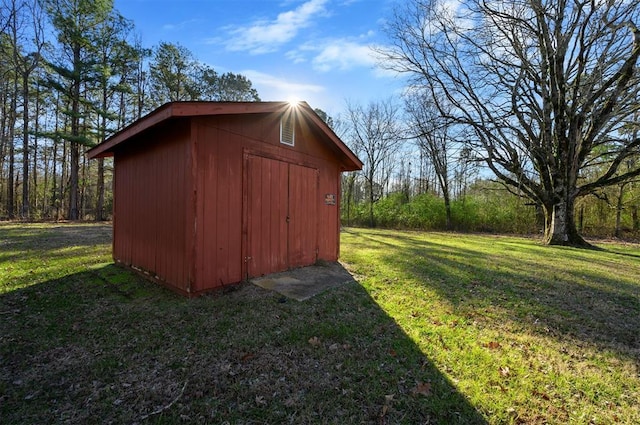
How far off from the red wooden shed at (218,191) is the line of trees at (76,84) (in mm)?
11855

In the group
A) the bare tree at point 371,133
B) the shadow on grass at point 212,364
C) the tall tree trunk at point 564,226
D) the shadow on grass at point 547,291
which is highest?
the bare tree at point 371,133

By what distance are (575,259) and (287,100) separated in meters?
8.81

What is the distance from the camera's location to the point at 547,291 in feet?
15.9

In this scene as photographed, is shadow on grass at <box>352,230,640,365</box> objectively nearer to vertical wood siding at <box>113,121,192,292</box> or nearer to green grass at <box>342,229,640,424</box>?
green grass at <box>342,229,640,424</box>

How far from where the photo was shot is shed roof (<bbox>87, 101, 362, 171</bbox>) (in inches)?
150

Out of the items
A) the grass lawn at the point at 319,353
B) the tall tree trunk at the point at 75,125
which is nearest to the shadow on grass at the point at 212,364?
the grass lawn at the point at 319,353

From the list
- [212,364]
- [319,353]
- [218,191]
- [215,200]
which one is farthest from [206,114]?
[319,353]

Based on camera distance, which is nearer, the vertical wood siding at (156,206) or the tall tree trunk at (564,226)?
the vertical wood siding at (156,206)

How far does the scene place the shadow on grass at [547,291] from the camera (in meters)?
3.47

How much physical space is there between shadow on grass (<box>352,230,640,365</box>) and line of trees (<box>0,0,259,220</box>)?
1664cm

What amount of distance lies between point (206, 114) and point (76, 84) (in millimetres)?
18476

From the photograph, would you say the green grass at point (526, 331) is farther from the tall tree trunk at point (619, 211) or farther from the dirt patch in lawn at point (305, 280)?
the tall tree trunk at point (619, 211)

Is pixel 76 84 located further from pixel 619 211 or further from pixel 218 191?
pixel 619 211

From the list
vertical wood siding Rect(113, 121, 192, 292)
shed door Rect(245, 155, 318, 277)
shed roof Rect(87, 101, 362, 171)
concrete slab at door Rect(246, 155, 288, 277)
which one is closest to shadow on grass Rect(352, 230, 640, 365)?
shed door Rect(245, 155, 318, 277)
